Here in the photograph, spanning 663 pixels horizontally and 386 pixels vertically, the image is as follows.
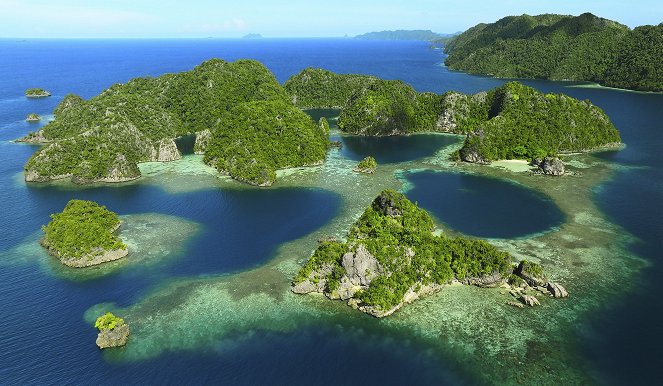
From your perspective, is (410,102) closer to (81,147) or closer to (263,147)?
(263,147)

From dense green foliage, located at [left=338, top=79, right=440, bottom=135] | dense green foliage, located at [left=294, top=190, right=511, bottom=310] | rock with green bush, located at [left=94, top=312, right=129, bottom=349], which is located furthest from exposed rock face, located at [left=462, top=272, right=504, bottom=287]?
dense green foliage, located at [left=338, top=79, right=440, bottom=135]

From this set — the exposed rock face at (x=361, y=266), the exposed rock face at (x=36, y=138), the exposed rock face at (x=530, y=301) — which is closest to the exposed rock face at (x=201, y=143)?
the exposed rock face at (x=36, y=138)

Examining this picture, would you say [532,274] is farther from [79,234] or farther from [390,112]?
[390,112]

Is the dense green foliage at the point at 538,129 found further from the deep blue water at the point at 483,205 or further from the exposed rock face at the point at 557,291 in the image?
the exposed rock face at the point at 557,291

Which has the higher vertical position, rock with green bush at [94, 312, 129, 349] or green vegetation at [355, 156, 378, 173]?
green vegetation at [355, 156, 378, 173]

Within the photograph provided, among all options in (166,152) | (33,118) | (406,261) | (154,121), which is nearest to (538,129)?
(406,261)

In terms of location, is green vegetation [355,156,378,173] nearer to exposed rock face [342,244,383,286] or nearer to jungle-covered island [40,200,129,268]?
exposed rock face [342,244,383,286]
